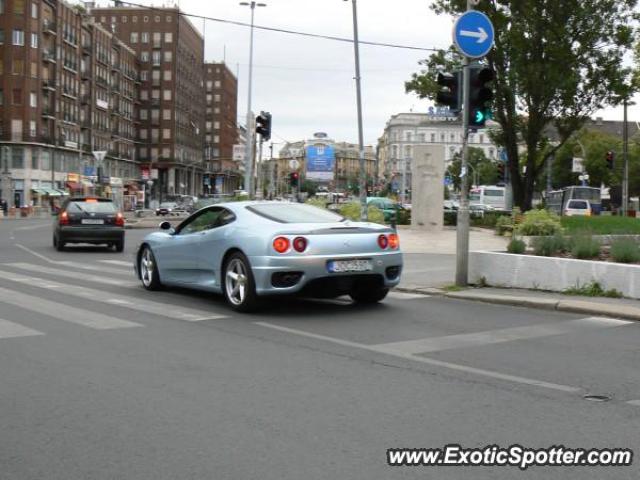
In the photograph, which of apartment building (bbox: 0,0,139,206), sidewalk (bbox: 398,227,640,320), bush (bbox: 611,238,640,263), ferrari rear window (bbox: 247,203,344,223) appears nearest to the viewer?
sidewalk (bbox: 398,227,640,320)

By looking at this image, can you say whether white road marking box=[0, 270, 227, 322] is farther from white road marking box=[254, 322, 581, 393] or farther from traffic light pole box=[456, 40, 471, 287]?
traffic light pole box=[456, 40, 471, 287]

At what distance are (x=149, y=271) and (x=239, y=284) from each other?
2.77m

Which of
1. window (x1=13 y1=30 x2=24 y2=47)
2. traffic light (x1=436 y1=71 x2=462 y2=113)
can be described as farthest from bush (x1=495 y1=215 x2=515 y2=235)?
window (x1=13 y1=30 x2=24 y2=47)

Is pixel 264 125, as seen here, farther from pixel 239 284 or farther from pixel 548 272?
pixel 239 284

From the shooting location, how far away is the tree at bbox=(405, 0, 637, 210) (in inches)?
1080

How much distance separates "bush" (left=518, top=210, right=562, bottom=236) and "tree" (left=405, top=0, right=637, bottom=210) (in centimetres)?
738

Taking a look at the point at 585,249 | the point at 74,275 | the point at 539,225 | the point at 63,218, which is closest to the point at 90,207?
the point at 63,218

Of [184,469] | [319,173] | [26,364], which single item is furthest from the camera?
[319,173]

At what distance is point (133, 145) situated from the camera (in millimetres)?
119312

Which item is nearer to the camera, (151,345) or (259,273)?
(151,345)

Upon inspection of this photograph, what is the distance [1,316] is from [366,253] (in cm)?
418

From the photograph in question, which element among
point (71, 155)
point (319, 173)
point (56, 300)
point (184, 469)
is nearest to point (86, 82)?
point (71, 155)

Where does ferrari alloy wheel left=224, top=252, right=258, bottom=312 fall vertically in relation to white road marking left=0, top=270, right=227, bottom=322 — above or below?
above

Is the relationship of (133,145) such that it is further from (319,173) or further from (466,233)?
(466,233)
